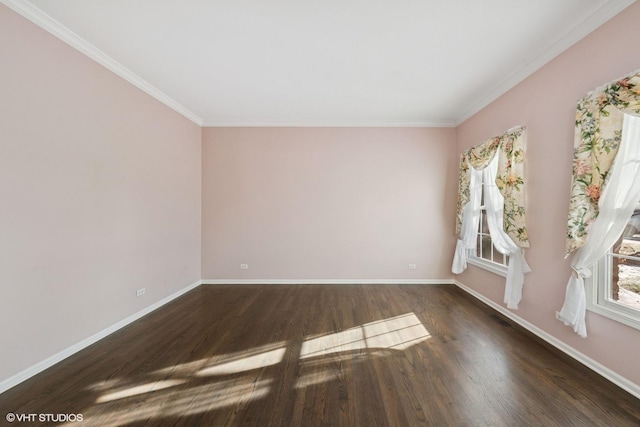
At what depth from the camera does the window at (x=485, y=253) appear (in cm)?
313

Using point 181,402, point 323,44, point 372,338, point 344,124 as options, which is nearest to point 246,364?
point 181,402

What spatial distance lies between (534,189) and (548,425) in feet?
6.72

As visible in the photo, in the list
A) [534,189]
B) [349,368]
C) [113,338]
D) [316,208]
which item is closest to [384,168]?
[316,208]

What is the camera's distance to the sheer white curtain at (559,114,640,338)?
64.9 inches

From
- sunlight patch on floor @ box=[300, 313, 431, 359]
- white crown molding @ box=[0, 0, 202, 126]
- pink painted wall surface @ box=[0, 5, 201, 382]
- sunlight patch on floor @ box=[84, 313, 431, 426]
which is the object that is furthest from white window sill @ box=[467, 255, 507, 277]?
white crown molding @ box=[0, 0, 202, 126]

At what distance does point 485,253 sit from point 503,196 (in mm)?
1074

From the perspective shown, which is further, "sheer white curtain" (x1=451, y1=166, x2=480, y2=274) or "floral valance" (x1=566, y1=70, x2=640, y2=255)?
"sheer white curtain" (x1=451, y1=166, x2=480, y2=274)

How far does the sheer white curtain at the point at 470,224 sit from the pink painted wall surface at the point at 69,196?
449 centimetres

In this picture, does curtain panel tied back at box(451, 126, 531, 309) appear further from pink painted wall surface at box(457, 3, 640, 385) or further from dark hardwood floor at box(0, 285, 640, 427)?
dark hardwood floor at box(0, 285, 640, 427)

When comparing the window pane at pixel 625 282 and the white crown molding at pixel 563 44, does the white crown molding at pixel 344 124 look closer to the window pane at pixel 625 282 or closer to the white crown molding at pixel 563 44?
the white crown molding at pixel 563 44

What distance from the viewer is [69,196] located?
214 cm

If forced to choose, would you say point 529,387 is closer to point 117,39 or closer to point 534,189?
point 534,189

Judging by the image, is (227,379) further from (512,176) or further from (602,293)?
(512,176)

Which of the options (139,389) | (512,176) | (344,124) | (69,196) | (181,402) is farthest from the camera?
(344,124)
